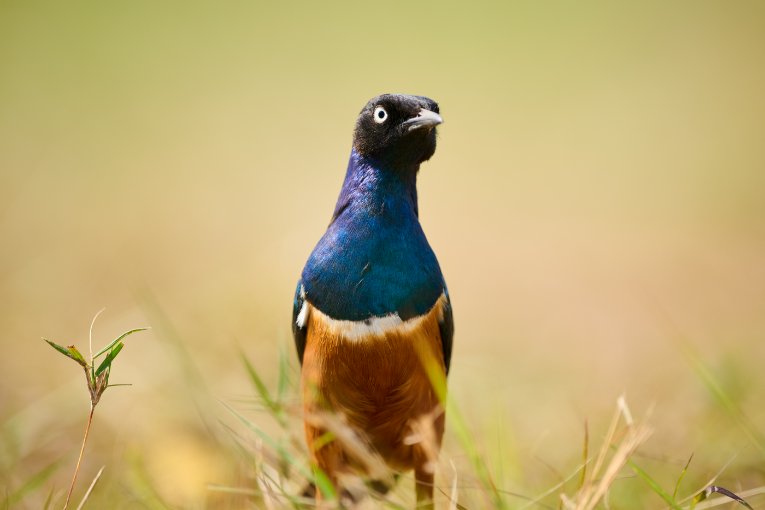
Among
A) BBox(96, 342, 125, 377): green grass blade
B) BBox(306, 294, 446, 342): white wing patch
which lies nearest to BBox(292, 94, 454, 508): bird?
BBox(306, 294, 446, 342): white wing patch

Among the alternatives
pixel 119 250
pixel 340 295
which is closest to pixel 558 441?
pixel 340 295

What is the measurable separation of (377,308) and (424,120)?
2.92 feet

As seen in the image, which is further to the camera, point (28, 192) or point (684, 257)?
point (28, 192)

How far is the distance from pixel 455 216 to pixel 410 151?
6031mm

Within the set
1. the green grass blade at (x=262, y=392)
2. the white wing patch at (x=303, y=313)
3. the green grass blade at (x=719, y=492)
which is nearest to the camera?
the green grass blade at (x=719, y=492)

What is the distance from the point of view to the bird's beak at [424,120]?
379cm

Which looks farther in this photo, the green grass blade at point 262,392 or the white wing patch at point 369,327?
the white wing patch at point 369,327

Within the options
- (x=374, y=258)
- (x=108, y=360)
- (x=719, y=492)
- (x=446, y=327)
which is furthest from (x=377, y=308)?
(x=719, y=492)

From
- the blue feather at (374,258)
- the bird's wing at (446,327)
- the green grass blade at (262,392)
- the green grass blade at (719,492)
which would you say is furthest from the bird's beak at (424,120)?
the green grass blade at (719,492)

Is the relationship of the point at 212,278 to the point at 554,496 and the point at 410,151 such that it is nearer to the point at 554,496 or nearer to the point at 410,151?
the point at 410,151

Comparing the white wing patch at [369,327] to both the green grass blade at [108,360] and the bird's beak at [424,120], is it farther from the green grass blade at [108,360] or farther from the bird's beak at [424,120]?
the green grass blade at [108,360]

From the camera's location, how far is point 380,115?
3.98 metres

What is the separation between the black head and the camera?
3.89 meters

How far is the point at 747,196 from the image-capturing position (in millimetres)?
9305
